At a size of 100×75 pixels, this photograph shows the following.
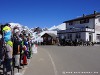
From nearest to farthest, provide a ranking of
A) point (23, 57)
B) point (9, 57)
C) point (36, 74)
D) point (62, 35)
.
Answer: point (9, 57)
point (36, 74)
point (23, 57)
point (62, 35)

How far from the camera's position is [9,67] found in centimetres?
1009

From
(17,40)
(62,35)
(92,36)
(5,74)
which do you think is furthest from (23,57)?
(62,35)

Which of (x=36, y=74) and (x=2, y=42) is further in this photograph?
(x=36, y=74)

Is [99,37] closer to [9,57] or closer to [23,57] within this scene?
[23,57]

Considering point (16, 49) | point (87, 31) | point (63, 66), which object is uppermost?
point (87, 31)

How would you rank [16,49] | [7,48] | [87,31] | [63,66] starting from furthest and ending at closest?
[87,31], [63,66], [16,49], [7,48]

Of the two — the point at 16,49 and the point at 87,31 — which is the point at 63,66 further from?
the point at 87,31

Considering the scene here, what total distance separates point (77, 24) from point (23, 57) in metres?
64.2

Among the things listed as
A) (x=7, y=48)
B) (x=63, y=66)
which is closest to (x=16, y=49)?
(x=7, y=48)

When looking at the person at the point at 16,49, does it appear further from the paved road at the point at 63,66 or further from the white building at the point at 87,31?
the white building at the point at 87,31

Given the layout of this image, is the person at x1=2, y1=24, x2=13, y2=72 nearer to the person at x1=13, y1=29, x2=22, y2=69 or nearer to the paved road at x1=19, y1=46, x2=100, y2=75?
the person at x1=13, y1=29, x2=22, y2=69

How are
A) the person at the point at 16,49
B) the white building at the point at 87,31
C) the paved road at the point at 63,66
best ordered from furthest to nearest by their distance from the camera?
the white building at the point at 87,31 < the paved road at the point at 63,66 < the person at the point at 16,49

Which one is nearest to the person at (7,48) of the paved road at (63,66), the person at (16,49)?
the person at (16,49)

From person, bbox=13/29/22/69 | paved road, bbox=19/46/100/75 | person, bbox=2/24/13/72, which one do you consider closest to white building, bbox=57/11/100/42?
paved road, bbox=19/46/100/75
